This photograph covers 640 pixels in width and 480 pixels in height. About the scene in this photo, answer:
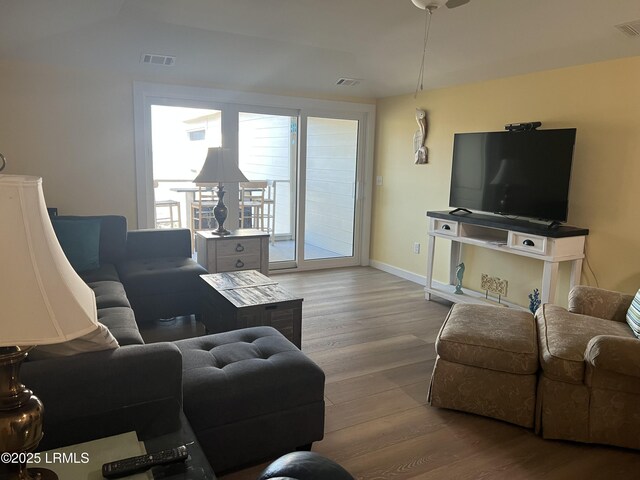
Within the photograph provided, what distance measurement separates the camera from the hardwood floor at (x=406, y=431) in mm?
2061

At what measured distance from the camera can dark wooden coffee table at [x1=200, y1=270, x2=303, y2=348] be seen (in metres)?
2.74

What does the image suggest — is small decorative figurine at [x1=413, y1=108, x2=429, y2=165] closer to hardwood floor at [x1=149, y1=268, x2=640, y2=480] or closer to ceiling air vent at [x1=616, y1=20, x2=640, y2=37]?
hardwood floor at [x1=149, y1=268, x2=640, y2=480]

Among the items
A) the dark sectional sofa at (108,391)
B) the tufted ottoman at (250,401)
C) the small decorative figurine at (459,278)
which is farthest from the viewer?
the small decorative figurine at (459,278)

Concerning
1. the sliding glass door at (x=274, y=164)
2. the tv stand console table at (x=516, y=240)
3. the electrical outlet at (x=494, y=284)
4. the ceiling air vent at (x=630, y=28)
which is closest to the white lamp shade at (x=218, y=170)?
the sliding glass door at (x=274, y=164)

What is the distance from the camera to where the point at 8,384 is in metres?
0.95

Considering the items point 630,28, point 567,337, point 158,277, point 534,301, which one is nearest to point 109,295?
point 158,277

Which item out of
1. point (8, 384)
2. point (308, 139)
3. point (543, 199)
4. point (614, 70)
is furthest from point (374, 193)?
point (8, 384)

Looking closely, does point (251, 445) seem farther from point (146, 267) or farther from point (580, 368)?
point (146, 267)

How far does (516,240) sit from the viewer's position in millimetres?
3686

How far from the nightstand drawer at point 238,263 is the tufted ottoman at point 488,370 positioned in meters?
2.13

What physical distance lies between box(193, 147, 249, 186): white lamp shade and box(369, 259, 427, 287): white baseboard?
236 centimetres

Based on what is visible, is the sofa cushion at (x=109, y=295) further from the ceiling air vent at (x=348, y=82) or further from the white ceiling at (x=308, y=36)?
the ceiling air vent at (x=348, y=82)

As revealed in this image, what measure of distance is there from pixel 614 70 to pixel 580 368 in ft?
7.75

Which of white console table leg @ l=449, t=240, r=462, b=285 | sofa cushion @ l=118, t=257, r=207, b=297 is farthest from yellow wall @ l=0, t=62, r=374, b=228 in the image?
white console table leg @ l=449, t=240, r=462, b=285
